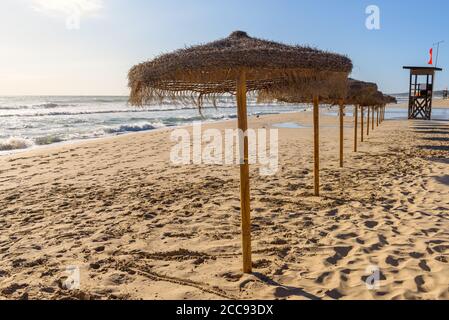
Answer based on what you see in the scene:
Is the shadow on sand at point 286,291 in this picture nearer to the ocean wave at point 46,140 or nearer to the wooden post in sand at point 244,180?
the wooden post in sand at point 244,180

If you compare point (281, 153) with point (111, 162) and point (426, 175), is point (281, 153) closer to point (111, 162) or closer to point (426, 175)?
point (426, 175)

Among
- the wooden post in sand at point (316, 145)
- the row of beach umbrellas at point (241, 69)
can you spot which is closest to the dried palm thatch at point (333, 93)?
the row of beach umbrellas at point (241, 69)

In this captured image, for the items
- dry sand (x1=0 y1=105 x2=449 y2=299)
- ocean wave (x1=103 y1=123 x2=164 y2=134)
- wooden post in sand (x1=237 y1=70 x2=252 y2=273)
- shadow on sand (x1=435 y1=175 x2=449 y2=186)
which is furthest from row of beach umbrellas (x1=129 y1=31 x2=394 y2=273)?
ocean wave (x1=103 y1=123 x2=164 y2=134)

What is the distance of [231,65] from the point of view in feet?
9.36

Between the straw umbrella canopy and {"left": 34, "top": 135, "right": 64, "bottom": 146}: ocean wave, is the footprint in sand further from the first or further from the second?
{"left": 34, "top": 135, "right": 64, "bottom": 146}: ocean wave

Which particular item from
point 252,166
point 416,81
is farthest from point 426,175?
point 416,81

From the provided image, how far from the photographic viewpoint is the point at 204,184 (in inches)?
291

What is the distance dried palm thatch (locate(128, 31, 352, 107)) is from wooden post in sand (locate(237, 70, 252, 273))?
17 centimetres

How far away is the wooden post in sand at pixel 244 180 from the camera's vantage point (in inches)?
126

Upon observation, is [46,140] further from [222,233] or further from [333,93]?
A: [333,93]

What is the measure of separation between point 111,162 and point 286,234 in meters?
7.39

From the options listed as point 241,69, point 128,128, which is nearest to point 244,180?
point 241,69

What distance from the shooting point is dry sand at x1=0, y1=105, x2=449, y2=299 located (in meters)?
3.36

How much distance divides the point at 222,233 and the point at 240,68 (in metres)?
2.49
